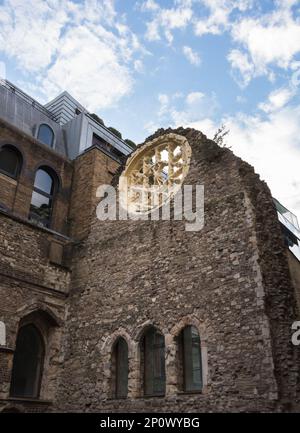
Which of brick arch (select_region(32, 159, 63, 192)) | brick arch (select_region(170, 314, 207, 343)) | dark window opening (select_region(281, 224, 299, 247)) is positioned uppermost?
brick arch (select_region(32, 159, 63, 192))

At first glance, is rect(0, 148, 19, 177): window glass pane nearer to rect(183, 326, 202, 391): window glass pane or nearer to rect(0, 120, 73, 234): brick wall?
rect(0, 120, 73, 234): brick wall

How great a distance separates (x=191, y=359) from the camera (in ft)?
30.2

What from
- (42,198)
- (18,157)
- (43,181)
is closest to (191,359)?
(42,198)

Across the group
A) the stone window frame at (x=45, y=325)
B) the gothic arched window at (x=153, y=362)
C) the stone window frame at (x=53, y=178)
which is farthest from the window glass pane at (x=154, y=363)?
the stone window frame at (x=53, y=178)

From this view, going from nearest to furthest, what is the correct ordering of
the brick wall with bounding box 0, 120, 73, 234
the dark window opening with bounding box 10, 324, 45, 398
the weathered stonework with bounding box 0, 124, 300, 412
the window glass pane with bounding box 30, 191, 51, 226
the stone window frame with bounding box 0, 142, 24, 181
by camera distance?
1. the weathered stonework with bounding box 0, 124, 300, 412
2. the dark window opening with bounding box 10, 324, 45, 398
3. the brick wall with bounding box 0, 120, 73, 234
4. the stone window frame with bounding box 0, 142, 24, 181
5. the window glass pane with bounding box 30, 191, 51, 226

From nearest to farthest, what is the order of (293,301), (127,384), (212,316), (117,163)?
(293,301), (212,316), (127,384), (117,163)

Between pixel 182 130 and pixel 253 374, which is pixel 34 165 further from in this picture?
pixel 253 374

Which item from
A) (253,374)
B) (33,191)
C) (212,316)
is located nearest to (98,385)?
(212,316)

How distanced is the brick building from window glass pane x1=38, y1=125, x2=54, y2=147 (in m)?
1.28

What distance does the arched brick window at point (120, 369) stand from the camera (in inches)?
401

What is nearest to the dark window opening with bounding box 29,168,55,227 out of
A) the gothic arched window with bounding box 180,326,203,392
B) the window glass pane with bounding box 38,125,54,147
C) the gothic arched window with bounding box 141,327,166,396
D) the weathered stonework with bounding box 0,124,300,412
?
the weathered stonework with bounding box 0,124,300,412

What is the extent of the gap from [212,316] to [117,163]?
808 cm

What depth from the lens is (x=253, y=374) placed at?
7785 mm

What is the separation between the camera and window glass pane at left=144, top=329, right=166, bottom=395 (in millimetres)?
9633
